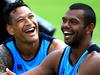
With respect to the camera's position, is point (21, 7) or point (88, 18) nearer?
point (88, 18)

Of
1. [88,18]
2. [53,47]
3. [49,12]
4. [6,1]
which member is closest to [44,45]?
[53,47]

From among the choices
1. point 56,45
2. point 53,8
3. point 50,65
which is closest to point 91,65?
point 50,65

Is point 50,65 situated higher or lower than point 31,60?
higher

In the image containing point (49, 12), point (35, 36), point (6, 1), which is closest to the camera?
point (35, 36)

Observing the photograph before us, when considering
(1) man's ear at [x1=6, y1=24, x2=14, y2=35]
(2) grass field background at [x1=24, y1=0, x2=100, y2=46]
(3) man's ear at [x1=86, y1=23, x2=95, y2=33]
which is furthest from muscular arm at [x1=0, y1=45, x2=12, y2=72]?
(2) grass field background at [x1=24, y1=0, x2=100, y2=46]

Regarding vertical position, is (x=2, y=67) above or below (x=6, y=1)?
below

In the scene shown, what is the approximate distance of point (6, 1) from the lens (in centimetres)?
861

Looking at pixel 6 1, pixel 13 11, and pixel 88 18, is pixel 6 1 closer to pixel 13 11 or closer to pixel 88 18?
pixel 13 11

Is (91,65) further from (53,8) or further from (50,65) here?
(53,8)

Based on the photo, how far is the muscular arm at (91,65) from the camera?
6035 mm

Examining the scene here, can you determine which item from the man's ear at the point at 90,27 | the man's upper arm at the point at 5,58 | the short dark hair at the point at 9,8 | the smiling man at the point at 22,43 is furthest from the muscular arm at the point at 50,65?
the short dark hair at the point at 9,8

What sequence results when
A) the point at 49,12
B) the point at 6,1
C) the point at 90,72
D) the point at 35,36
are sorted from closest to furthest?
the point at 90,72 → the point at 35,36 → the point at 6,1 → the point at 49,12

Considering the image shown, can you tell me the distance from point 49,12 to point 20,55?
28.6ft

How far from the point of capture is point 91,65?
6.06m
